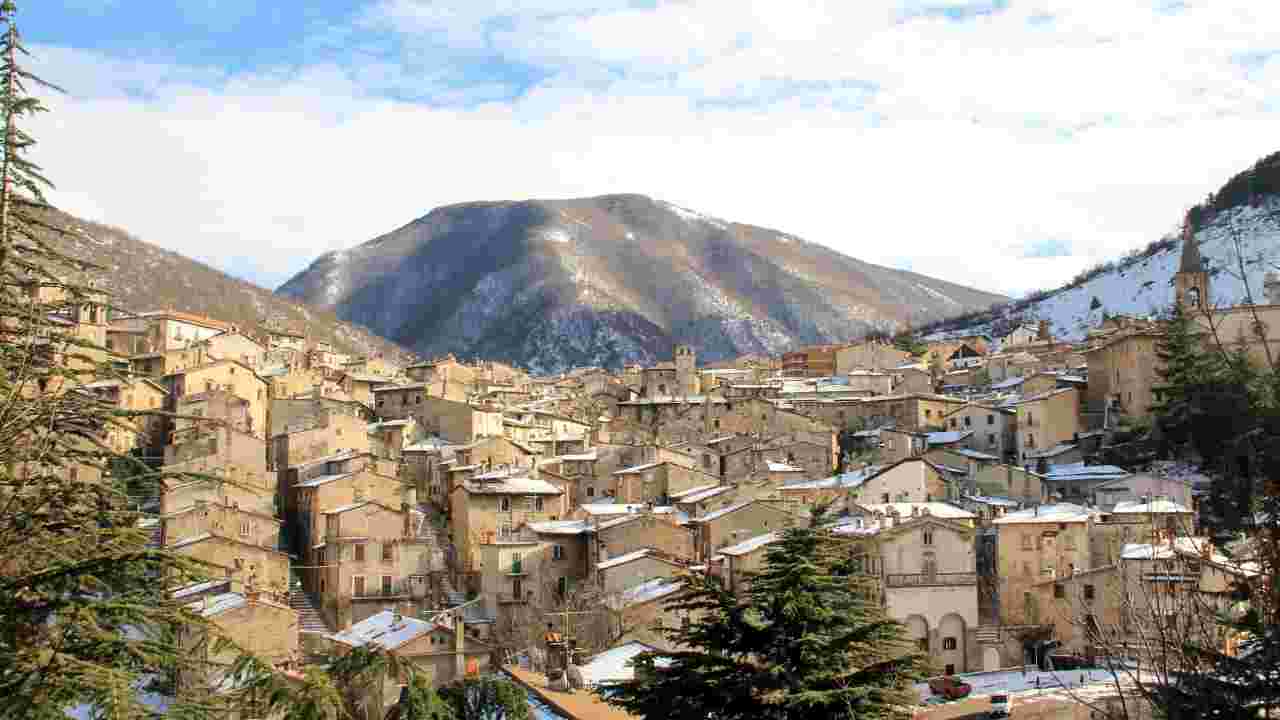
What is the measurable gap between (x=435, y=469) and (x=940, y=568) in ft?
86.3

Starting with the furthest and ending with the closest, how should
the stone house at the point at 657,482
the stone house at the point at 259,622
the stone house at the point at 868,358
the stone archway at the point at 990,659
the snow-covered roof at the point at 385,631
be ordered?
the stone house at the point at 868,358
the stone house at the point at 657,482
the snow-covered roof at the point at 385,631
the stone archway at the point at 990,659
the stone house at the point at 259,622

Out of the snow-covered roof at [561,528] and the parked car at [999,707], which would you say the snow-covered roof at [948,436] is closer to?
the snow-covered roof at [561,528]

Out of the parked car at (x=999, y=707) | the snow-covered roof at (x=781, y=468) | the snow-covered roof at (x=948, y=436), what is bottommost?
the parked car at (x=999, y=707)

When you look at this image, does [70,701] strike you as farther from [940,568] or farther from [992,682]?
[940,568]

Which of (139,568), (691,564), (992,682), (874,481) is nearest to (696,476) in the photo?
(874,481)

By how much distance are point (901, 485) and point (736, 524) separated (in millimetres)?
7484

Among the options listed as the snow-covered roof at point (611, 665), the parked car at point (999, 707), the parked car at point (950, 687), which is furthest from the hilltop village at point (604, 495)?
the parked car at point (999, 707)

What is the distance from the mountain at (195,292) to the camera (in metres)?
141

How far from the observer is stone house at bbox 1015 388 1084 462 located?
6806 cm

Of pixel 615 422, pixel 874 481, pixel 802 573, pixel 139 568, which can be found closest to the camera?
pixel 139 568

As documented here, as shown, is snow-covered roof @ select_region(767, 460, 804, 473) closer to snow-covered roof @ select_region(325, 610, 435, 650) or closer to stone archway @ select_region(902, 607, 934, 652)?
stone archway @ select_region(902, 607, 934, 652)

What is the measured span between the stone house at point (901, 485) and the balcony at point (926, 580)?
968 centimetres

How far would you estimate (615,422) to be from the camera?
79.4 meters

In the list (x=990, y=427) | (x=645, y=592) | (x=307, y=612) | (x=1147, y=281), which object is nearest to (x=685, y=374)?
(x=990, y=427)
